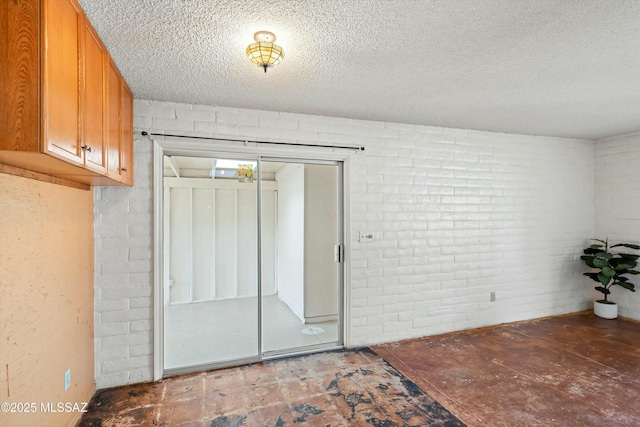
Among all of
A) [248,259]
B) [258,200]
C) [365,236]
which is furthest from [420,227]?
[248,259]

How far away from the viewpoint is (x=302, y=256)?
414cm

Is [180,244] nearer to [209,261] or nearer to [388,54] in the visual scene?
[209,261]

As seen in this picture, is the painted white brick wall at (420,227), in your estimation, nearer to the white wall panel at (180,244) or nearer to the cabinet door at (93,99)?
the white wall panel at (180,244)

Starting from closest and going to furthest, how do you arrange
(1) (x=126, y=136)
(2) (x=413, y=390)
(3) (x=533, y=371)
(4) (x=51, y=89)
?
1. (4) (x=51, y=89)
2. (1) (x=126, y=136)
3. (2) (x=413, y=390)
4. (3) (x=533, y=371)

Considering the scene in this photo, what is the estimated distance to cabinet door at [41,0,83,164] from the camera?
125 centimetres

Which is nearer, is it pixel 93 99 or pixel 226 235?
pixel 93 99

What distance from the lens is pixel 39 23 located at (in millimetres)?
1233

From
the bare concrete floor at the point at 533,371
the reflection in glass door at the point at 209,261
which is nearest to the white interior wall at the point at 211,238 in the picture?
the reflection in glass door at the point at 209,261

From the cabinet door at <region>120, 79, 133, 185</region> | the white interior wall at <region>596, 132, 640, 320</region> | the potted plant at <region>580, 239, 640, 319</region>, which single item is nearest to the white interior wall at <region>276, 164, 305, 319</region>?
the cabinet door at <region>120, 79, 133, 185</region>

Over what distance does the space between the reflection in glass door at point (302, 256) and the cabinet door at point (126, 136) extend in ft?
4.25

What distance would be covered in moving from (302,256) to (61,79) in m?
3.08

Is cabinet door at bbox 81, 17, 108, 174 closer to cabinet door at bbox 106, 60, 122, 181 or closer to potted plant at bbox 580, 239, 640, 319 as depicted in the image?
cabinet door at bbox 106, 60, 122, 181

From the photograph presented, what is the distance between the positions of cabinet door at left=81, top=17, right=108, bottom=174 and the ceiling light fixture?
31.8 inches

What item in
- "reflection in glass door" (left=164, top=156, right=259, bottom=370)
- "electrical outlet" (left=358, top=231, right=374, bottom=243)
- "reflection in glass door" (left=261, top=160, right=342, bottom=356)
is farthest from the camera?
"reflection in glass door" (left=261, top=160, right=342, bottom=356)
